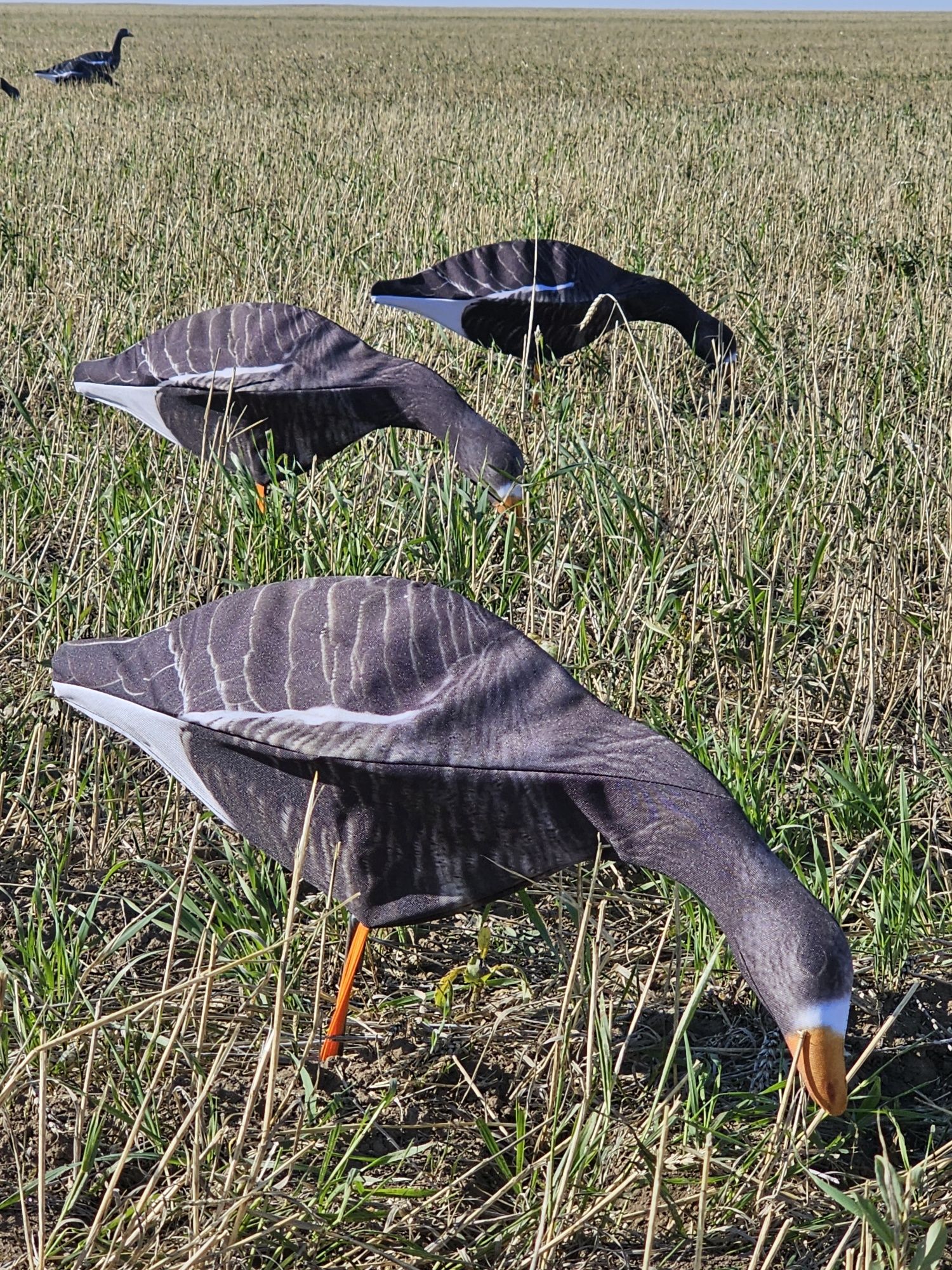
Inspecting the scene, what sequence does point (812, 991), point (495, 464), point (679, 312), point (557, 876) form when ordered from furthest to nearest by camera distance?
point (679, 312), point (495, 464), point (557, 876), point (812, 991)

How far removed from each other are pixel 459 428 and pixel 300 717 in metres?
1.76

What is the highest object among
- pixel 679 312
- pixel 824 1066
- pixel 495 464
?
pixel 679 312

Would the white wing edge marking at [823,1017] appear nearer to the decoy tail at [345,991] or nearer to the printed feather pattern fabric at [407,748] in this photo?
the printed feather pattern fabric at [407,748]

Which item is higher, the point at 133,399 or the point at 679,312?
the point at 679,312

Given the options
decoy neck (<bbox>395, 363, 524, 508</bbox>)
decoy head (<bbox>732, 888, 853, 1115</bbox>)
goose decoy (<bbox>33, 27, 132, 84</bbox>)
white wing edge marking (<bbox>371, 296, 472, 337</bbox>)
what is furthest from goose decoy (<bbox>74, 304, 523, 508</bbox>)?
goose decoy (<bbox>33, 27, 132, 84</bbox>)

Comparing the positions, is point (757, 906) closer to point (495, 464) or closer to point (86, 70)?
point (495, 464)

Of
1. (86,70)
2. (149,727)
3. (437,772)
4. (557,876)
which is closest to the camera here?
(437,772)

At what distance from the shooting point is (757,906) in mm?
1601

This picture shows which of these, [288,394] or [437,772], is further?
[288,394]

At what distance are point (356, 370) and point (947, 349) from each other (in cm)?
237

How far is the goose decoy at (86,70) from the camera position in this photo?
14773 mm

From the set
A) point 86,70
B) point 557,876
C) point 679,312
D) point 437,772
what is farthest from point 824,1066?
point 86,70

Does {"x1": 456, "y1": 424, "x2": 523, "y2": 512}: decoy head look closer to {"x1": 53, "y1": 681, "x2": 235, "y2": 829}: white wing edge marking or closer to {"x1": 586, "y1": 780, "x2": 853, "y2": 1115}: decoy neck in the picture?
{"x1": 53, "y1": 681, "x2": 235, "y2": 829}: white wing edge marking

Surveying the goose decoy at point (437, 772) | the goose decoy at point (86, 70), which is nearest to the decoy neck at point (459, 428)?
the goose decoy at point (437, 772)
